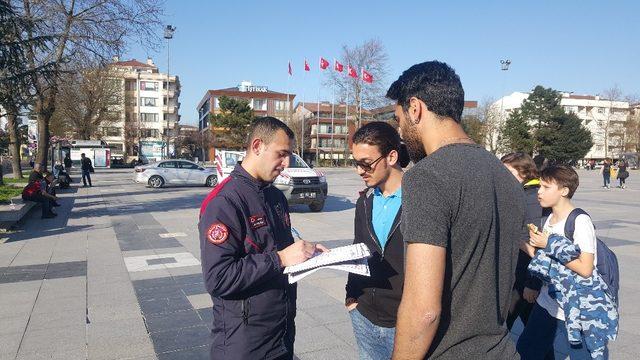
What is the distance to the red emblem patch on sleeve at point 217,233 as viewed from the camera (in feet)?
6.87

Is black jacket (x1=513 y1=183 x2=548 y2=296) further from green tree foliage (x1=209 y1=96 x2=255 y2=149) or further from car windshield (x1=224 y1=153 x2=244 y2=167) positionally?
green tree foliage (x1=209 y1=96 x2=255 y2=149)

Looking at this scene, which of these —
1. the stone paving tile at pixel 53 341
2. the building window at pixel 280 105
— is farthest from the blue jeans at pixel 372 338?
the building window at pixel 280 105

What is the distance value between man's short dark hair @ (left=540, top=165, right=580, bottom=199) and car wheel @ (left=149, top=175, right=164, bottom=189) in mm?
22494

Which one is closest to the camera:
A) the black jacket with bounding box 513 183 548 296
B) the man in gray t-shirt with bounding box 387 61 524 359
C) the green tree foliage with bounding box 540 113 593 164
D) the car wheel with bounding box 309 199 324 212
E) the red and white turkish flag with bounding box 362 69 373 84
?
the man in gray t-shirt with bounding box 387 61 524 359

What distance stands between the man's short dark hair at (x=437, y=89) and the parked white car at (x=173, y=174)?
75.9 feet

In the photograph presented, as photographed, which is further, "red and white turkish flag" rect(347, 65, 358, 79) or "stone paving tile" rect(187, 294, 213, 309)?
"red and white turkish flag" rect(347, 65, 358, 79)

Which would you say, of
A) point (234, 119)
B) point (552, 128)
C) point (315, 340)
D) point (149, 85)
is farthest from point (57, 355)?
point (149, 85)

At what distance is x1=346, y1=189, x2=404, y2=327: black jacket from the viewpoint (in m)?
2.38

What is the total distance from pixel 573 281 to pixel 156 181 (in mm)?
22949

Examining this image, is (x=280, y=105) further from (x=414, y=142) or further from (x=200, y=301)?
(x=414, y=142)

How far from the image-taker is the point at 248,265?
2104mm

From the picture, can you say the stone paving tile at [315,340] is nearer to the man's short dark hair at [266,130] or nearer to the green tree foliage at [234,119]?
the man's short dark hair at [266,130]

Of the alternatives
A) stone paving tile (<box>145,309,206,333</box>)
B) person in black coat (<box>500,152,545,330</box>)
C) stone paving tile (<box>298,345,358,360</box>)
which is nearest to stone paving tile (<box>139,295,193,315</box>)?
stone paving tile (<box>145,309,206,333</box>)

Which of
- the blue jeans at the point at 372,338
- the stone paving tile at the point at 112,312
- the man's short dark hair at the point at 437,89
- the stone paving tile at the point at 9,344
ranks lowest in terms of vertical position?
the stone paving tile at the point at 9,344
